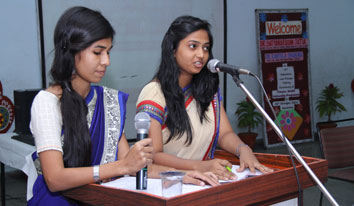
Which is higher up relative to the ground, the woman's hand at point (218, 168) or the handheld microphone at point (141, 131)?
the handheld microphone at point (141, 131)

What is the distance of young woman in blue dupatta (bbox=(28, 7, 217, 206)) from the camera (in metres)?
1.72

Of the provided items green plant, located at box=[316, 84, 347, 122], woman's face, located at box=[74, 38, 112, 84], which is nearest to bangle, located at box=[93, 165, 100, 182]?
woman's face, located at box=[74, 38, 112, 84]

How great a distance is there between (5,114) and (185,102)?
267 cm

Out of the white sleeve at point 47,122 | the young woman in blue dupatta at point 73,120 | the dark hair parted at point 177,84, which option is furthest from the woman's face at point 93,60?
the dark hair parted at point 177,84

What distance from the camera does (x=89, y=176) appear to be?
1698 mm

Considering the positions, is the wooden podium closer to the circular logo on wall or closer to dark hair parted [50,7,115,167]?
dark hair parted [50,7,115,167]

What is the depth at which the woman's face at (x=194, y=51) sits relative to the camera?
226 centimetres

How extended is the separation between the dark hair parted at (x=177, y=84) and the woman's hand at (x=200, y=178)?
0.53 m

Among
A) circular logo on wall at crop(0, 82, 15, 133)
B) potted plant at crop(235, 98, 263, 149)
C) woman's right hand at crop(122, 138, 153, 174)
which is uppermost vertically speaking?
woman's right hand at crop(122, 138, 153, 174)

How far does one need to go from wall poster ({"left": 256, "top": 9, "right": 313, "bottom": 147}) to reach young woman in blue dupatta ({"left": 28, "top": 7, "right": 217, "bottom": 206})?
4.40 meters

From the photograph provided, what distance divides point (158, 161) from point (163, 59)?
20.7 inches

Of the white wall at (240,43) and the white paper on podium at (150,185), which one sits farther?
the white wall at (240,43)

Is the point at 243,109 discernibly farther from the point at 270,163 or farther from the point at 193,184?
the point at 193,184

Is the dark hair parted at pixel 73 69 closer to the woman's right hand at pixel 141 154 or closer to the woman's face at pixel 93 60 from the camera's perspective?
the woman's face at pixel 93 60
